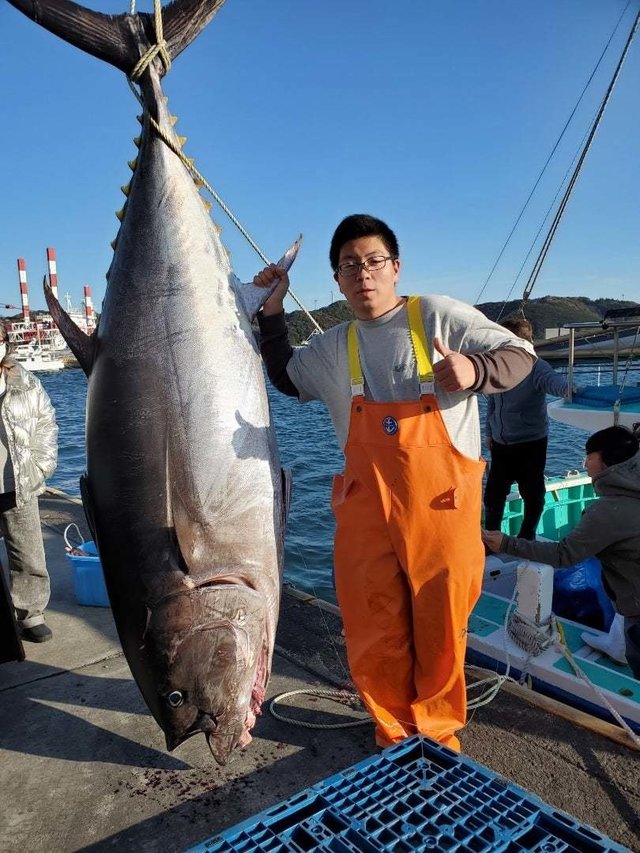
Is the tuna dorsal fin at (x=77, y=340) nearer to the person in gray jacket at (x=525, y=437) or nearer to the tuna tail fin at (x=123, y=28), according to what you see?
the tuna tail fin at (x=123, y=28)

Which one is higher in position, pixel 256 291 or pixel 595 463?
pixel 256 291

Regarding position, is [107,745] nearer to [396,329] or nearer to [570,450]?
[396,329]

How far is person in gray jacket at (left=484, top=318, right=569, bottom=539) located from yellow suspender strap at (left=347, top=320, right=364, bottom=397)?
2.46 m

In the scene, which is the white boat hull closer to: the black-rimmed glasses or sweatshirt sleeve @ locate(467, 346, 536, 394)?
sweatshirt sleeve @ locate(467, 346, 536, 394)

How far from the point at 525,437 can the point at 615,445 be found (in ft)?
5.79

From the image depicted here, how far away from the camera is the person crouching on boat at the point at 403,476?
6.98 ft

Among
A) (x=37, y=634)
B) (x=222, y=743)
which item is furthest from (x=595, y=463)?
(x=37, y=634)

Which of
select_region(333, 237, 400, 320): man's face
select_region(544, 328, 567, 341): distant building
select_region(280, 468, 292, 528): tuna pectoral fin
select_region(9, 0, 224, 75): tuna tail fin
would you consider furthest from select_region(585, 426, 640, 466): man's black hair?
select_region(544, 328, 567, 341): distant building

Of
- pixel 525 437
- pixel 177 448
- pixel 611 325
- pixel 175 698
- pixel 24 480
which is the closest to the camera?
pixel 175 698

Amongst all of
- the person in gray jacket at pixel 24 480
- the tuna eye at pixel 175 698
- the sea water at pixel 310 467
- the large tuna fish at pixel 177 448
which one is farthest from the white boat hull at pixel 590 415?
the tuna eye at pixel 175 698

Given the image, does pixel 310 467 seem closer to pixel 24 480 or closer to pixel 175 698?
pixel 24 480

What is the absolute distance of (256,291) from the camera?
234 cm

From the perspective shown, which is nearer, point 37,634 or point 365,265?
point 365,265

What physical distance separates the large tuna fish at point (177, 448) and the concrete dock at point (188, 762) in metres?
0.44
